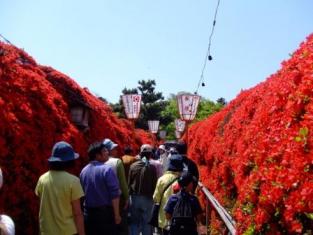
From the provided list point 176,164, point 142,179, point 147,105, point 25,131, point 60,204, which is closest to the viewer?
point 60,204

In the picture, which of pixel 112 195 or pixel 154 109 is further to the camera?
pixel 154 109

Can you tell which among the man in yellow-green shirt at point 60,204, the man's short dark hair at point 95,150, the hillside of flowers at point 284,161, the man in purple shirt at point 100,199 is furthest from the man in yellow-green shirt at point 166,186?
the man in yellow-green shirt at point 60,204

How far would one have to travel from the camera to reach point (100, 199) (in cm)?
599

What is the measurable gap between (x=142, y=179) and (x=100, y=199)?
1891 millimetres

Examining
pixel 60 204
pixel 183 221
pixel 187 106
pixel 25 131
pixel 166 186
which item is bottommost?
pixel 183 221

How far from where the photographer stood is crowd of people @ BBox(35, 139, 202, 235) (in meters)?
4.71

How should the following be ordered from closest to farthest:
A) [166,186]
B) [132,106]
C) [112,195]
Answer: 1. [112,195]
2. [166,186]
3. [132,106]

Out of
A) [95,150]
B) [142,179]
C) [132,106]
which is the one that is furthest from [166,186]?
[132,106]

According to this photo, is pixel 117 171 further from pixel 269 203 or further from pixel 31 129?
pixel 269 203

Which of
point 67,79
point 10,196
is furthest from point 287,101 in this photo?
point 67,79

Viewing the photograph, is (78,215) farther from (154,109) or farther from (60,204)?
(154,109)

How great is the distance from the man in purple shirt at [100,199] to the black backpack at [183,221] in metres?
0.98

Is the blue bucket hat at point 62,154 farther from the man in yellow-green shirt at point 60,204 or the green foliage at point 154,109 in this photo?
the green foliage at point 154,109

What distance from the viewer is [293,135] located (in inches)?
138
